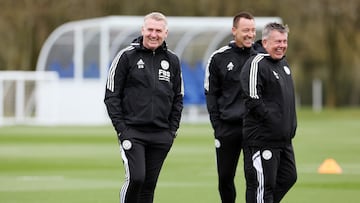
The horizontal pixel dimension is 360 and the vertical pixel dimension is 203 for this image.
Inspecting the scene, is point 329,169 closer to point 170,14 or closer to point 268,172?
point 268,172

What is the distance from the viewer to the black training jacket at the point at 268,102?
38.7 feet

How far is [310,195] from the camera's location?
1639cm

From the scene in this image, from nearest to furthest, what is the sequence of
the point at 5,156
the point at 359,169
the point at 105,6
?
the point at 359,169 < the point at 5,156 < the point at 105,6

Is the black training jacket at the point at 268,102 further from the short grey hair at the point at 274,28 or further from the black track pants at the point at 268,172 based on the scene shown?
the short grey hair at the point at 274,28

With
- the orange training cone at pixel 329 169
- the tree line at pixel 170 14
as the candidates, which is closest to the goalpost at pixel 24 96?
the tree line at pixel 170 14

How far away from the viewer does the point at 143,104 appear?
11719mm

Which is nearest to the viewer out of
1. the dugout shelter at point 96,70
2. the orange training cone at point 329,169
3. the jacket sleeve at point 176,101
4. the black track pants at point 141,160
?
the black track pants at point 141,160

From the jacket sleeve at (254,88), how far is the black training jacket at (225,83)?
3.65 ft

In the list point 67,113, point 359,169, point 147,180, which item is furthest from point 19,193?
point 67,113

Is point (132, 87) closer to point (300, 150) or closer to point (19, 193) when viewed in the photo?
point (19, 193)

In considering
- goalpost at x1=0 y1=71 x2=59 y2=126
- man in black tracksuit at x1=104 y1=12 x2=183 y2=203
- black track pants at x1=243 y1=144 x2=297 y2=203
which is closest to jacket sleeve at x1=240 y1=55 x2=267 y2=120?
black track pants at x1=243 y1=144 x2=297 y2=203

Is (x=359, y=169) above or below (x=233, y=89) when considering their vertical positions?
below

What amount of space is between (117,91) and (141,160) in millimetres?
712

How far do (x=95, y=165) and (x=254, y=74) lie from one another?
11163 millimetres
